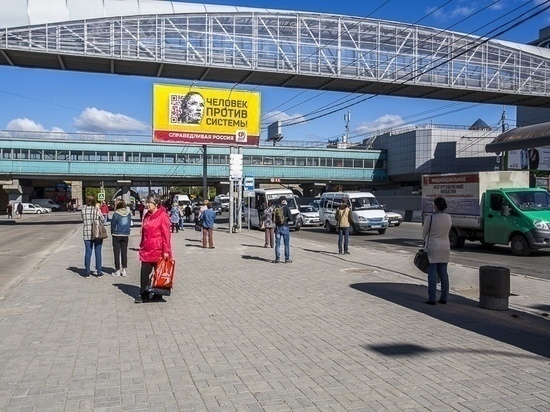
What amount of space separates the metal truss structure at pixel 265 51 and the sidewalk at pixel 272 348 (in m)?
18.5

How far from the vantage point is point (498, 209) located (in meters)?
17.3

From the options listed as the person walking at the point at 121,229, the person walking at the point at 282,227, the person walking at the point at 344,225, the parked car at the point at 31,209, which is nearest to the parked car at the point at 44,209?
the parked car at the point at 31,209

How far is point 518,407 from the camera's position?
4.26 meters

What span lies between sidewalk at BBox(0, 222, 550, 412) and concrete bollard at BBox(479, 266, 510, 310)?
0.24 meters

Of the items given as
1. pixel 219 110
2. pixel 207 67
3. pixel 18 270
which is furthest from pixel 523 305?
pixel 219 110

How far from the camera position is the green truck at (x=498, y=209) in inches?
639

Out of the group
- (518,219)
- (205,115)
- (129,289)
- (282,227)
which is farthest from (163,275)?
(205,115)

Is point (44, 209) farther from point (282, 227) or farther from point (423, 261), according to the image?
point (423, 261)

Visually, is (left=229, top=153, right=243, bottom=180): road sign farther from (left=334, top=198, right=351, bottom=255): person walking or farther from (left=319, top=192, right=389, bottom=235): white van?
(left=334, top=198, right=351, bottom=255): person walking

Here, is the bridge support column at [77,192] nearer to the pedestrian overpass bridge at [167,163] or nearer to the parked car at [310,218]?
the pedestrian overpass bridge at [167,163]

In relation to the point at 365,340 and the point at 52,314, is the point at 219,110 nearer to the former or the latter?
the point at 52,314

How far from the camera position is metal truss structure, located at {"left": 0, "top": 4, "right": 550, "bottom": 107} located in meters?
26.2

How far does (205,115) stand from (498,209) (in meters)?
18.0

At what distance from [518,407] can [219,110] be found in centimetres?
2771
